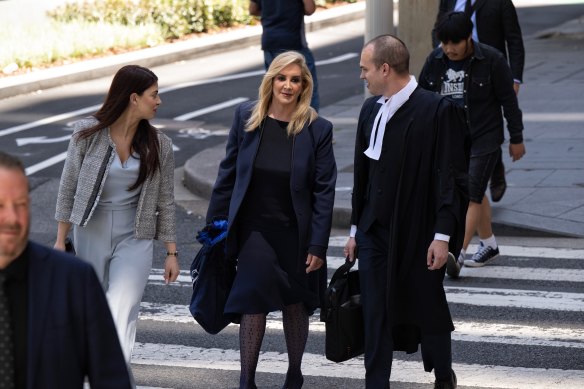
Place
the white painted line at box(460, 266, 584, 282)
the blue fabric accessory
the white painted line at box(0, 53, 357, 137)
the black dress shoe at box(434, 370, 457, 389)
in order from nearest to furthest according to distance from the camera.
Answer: the black dress shoe at box(434, 370, 457, 389)
the blue fabric accessory
the white painted line at box(460, 266, 584, 282)
the white painted line at box(0, 53, 357, 137)

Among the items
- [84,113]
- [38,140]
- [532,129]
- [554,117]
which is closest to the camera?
[532,129]

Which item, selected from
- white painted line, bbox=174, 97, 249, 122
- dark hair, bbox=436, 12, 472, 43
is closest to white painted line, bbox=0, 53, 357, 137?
white painted line, bbox=174, 97, 249, 122

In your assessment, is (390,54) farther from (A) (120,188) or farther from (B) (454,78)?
(B) (454,78)

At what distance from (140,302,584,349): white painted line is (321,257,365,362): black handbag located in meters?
1.57

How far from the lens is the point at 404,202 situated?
20.5ft

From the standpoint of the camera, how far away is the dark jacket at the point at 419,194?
20.5 feet

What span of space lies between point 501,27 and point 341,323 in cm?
470

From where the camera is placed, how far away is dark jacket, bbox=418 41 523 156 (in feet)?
28.4

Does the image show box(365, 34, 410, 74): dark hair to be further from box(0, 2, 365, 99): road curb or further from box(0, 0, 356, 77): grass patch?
box(0, 0, 356, 77): grass patch

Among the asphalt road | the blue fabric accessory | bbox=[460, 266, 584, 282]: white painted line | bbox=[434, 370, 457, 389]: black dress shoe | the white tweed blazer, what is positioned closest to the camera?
the white tweed blazer

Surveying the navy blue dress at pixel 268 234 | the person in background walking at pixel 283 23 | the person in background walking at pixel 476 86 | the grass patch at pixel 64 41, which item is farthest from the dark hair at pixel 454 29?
the grass patch at pixel 64 41

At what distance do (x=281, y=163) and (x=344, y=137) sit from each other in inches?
333

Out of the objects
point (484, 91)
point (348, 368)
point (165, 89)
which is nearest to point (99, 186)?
point (348, 368)

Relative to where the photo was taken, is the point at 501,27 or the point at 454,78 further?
the point at 501,27
